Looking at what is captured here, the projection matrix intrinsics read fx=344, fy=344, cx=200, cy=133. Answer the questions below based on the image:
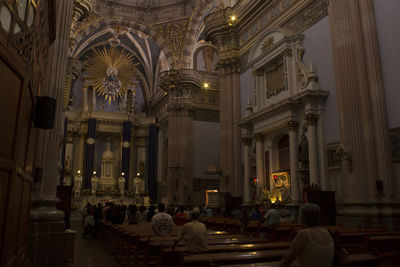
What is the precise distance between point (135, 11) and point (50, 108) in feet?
70.9

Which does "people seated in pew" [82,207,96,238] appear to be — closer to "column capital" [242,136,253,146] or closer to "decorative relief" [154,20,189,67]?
"column capital" [242,136,253,146]

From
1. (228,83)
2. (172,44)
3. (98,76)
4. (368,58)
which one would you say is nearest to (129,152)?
(98,76)

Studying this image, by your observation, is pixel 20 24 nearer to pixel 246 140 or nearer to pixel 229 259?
pixel 229 259

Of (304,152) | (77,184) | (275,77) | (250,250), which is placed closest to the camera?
(250,250)

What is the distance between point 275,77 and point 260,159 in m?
3.26

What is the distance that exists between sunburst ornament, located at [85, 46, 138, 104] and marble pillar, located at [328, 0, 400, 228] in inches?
803

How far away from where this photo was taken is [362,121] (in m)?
8.97

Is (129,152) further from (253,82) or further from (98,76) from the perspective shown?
(253,82)

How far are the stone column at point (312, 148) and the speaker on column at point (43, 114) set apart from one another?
27.4 feet

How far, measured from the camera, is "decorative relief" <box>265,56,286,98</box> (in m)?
12.8

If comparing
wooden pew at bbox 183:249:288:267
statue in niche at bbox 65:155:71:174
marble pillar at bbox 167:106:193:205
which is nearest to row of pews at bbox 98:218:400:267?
wooden pew at bbox 183:249:288:267

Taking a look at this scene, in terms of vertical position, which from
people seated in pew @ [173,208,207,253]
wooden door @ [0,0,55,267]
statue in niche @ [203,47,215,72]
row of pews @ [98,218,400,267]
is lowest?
row of pews @ [98,218,400,267]

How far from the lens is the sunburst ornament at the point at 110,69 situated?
89.1ft

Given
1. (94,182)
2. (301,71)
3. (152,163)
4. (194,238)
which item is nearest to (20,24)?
(194,238)
